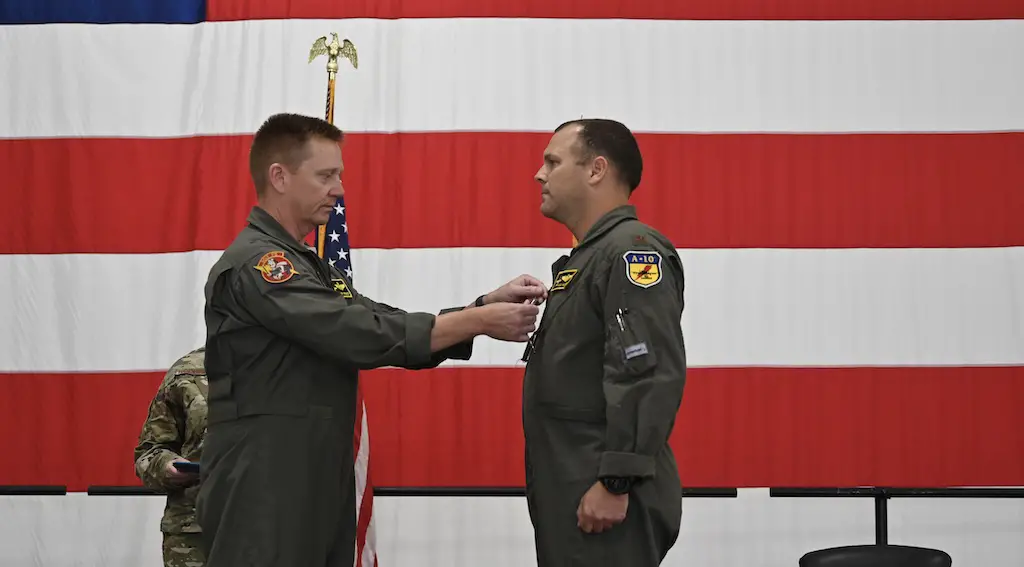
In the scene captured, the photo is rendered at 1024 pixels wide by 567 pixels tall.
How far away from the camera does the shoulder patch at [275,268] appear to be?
79.7 inches

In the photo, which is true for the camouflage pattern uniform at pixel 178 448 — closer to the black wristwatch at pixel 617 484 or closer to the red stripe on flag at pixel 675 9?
the black wristwatch at pixel 617 484

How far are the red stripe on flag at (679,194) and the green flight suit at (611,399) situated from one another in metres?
1.64

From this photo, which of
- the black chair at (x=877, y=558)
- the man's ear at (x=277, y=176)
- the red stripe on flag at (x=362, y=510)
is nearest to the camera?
the man's ear at (x=277, y=176)

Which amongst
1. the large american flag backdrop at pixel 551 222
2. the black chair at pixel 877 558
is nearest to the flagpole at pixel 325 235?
the large american flag backdrop at pixel 551 222

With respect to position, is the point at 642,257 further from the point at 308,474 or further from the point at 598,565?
the point at 308,474

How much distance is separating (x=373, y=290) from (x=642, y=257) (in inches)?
73.8

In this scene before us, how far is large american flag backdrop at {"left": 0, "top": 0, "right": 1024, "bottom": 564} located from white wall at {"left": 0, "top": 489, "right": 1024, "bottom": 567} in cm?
12

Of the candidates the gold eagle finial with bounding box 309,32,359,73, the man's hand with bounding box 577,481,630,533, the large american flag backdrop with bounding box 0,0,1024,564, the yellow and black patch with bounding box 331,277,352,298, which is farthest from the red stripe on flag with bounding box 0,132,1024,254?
the man's hand with bounding box 577,481,630,533

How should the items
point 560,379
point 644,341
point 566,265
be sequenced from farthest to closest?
point 566,265, point 560,379, point 644,341

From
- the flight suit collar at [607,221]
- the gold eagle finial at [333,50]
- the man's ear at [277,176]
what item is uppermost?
the gold eagle finial at [333,50]

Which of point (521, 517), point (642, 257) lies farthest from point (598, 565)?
point (521, 517)

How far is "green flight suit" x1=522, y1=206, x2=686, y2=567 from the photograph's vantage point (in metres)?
1.86

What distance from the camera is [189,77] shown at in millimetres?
3793

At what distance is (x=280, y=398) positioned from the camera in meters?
2.02
